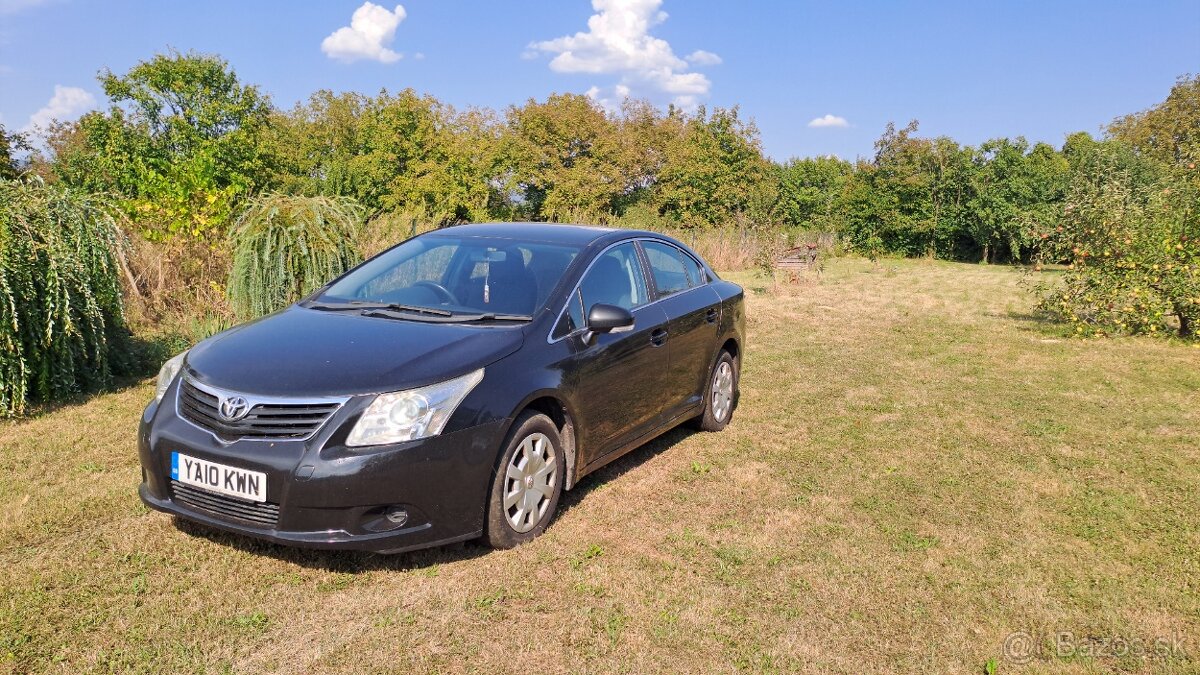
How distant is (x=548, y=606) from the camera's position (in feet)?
12.2

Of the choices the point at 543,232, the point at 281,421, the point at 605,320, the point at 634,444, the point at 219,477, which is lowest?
the point at 634,444

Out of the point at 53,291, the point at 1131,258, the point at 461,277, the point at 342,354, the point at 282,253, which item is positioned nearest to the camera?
the point at 342,354

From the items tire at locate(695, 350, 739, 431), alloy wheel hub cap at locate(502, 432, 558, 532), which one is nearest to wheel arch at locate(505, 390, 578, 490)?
alloy wheel hub cap at locate(502, 432, 558, 532)

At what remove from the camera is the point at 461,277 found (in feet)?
16.5

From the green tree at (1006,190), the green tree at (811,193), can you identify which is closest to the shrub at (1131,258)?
the green tree at (1006,190)

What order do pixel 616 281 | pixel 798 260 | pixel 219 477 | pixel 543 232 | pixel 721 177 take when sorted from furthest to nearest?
pixel 721 177, pixel 798 260, pixel 543 232, pixel 616 281, pixel 219 477

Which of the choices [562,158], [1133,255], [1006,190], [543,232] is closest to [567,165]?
[562,158]

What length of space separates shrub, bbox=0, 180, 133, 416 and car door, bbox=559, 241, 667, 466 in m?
4.26

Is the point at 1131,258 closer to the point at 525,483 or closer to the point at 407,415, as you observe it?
the point at 525,483

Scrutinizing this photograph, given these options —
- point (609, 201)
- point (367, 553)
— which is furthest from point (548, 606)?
point (609, 201)

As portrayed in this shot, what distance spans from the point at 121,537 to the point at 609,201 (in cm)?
4392

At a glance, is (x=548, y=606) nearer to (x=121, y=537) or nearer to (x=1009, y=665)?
(x=1009, y=665)

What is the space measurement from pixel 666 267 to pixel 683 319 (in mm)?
445

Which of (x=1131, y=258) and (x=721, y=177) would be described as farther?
(x=721, y=177)
